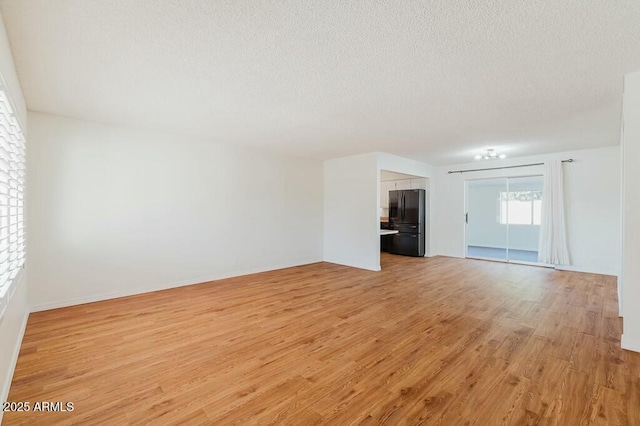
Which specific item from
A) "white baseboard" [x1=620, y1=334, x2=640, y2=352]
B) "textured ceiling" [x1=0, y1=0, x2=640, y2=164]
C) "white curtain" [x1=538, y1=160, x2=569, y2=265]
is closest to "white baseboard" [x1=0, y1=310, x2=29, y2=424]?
"textured ceiling" [x1=0, y1=0, x2=640, y2=164]

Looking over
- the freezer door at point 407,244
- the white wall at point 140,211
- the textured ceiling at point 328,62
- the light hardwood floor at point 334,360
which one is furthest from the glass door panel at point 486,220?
the white wall at point 140,211

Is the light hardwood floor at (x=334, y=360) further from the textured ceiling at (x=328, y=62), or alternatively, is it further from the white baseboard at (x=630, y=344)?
the textured ceiling at (x=328, y=62)

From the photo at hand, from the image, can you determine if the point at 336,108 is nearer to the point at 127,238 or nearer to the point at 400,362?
the point at 400,362

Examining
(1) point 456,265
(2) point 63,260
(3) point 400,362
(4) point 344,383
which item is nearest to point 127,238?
(2) point 63,260

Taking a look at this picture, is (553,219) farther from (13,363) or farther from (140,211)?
(13,363)

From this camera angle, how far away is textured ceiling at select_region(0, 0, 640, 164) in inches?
71.1

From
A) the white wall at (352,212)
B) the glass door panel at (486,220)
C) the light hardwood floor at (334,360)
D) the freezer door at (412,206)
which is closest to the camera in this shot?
the light hardwood floor at (334,360)

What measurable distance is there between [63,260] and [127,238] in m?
0.76

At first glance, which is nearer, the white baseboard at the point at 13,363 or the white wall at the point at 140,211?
the white baseboard at the point at 13,363

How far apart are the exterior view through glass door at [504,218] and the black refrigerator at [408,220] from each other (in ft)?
4.37

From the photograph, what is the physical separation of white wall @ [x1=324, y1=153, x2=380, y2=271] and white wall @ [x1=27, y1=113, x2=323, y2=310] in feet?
4.12

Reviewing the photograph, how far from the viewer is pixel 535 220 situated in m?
7.94

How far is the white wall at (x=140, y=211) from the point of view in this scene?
144 inches

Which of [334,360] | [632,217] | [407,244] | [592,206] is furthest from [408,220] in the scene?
[334,360]
